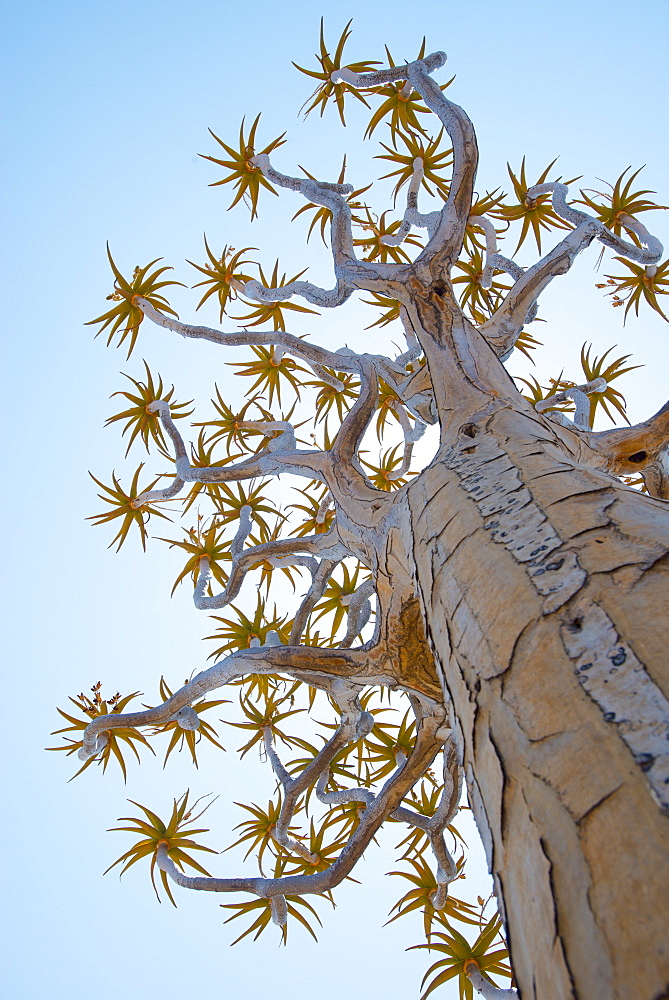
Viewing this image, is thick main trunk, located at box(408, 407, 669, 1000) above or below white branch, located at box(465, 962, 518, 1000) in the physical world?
above

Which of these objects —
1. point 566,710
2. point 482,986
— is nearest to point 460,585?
point 566,710

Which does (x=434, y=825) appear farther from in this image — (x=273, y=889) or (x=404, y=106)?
(x=404, y=106)

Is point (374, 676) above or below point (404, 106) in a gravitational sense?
below

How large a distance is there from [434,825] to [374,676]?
1161 mm

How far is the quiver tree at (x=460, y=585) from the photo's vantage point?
71 centimetres

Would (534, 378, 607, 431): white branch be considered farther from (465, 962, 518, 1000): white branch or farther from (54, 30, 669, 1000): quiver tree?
(465, 962, 518, 1000): white branch

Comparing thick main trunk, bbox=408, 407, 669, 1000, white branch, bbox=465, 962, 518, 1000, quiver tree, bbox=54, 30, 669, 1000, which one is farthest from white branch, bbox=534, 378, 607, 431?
white branch, bbox=465, 962, 518, 1000

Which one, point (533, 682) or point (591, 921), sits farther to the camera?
point (533, 682)

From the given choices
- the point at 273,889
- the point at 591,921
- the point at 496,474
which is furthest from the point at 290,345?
the point at 591,921

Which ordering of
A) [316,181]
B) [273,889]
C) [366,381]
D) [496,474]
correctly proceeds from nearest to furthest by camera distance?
1. [496,474]
2. [273,889]
3. [366,381]
4. [316,181]

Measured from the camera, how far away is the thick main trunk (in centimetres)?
61

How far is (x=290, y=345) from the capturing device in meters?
3.65

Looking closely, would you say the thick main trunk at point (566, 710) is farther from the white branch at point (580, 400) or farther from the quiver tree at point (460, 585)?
the white branch at point (580, 400)

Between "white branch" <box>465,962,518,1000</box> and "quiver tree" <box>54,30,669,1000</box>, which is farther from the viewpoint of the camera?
"white branch" <box>465,962,518,1000</box>
